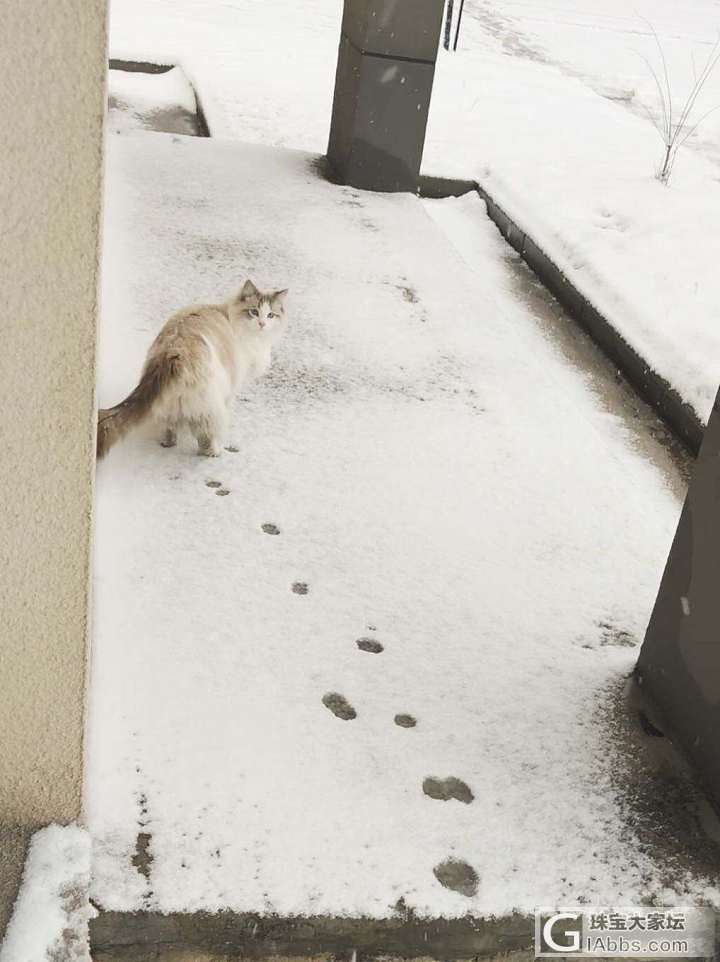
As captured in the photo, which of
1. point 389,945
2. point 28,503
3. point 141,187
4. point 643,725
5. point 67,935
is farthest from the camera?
point 141,187

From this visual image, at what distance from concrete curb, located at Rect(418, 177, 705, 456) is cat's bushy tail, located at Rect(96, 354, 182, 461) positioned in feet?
5.97

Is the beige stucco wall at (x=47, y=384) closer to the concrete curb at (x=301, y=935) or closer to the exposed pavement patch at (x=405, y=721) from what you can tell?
the concrete curb at (x=301, y=935)

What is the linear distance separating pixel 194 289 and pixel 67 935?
2.64 meters

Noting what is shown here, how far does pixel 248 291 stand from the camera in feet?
9.96

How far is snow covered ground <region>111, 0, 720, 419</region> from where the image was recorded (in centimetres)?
469

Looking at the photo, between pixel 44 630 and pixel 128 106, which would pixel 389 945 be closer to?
pixel 44 630

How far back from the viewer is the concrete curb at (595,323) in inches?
144

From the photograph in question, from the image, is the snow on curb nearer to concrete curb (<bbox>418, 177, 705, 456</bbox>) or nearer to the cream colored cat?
the cream colored cat

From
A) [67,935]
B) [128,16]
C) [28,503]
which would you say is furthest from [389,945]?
[128,16]

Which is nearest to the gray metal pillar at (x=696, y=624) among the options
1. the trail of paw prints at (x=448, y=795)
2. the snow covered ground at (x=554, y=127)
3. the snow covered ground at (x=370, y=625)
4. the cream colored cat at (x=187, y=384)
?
the snow covered ground at (x=370, y=625)

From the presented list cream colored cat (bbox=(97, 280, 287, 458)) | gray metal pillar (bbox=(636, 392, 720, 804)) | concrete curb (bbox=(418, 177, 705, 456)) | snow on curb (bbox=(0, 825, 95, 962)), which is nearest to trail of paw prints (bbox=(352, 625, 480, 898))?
gray metal pillar (bbox=(636, 392, 720, 804))

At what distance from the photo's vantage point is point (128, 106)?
6922mm

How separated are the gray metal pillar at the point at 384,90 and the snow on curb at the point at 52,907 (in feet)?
14.2

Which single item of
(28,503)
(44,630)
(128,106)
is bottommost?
(128,106)
